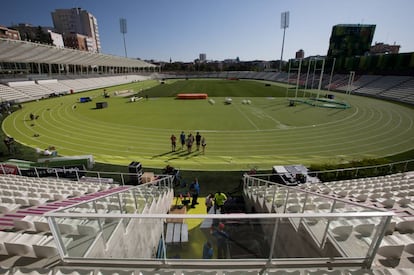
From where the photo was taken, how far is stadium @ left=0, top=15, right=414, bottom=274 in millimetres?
3521

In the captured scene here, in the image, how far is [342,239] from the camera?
147 inches

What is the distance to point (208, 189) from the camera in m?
12.2

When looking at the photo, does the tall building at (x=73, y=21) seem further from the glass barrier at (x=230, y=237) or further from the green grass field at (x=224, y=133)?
the glass barrier at (x=230, y=237)

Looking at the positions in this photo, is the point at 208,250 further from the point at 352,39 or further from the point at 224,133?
the point at 352,39

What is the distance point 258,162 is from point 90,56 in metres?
61.8

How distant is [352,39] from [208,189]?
88853 millimetres

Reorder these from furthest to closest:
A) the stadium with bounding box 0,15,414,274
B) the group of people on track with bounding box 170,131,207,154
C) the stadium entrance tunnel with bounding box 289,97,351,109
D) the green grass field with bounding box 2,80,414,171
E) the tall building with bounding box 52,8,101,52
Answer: the tall building with bounding box 52,8,101,52 → the stadium entrance tunnel with bounding box 289,97,351,109 → the group of people on track with bounding box 170,131,207,154 → the green grass field with bounding box 2,80,414,171 → the stadium with bounding box 0,15,414,274

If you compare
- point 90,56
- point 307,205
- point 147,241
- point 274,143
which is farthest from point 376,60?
point 90,56

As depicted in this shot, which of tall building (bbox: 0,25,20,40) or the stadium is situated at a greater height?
tall building (bbox: 0,25,20,40)

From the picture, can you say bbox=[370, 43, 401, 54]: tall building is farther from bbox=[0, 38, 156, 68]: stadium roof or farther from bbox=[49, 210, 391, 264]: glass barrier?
bbox=[49, 210, 391, 264]: glass barrier

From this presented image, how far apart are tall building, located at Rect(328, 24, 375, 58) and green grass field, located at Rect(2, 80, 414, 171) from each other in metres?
53.1

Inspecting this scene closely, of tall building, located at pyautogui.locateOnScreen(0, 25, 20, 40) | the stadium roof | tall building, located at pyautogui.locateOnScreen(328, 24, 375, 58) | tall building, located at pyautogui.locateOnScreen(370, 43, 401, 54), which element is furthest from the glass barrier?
tall building, located at pyautogui.locateOnScreen(370, 43, 401, 54)

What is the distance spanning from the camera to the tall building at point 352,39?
239 ft

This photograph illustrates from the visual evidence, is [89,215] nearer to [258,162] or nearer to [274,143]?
[258,162]
